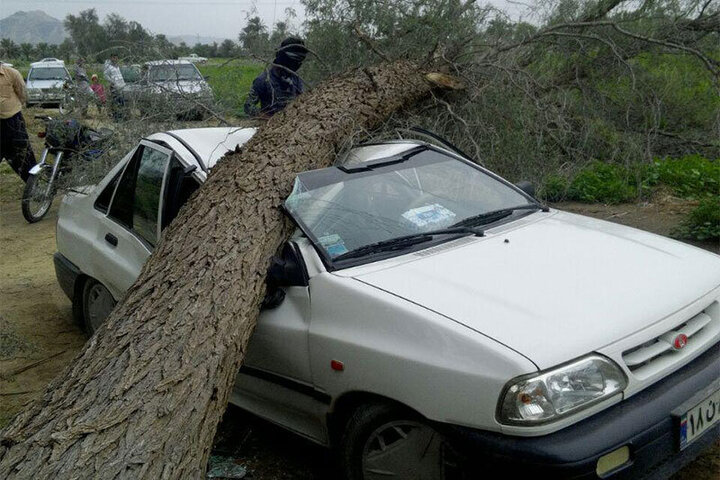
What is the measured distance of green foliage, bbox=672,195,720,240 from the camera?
6.06 meters

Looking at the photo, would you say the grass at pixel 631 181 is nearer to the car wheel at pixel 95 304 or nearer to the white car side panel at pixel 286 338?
the car wheel at pixel 95 304

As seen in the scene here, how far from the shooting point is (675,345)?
Result: 2.86 meters

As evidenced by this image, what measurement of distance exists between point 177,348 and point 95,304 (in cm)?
225

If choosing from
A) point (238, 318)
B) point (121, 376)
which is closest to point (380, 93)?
point (238, 318)

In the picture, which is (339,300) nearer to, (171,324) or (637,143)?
(171,324)

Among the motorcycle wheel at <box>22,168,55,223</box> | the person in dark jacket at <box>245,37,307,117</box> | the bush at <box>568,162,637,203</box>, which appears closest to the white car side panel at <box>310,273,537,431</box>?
the person in dark jacket at <box>245,37,307,117</box>

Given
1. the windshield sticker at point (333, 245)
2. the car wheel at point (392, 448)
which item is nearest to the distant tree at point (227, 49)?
the windshield sticker at point (333, 245)

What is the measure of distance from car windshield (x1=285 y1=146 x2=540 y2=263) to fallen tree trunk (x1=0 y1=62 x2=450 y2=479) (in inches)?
10.2

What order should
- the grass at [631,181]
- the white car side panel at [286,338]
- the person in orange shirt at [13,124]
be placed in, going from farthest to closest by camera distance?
1. the person in orange shirt at [13,124]
2. the grass at [631,181]
3. the white car side panel at [286,338]

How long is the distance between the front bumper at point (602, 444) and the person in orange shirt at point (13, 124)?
26.5 ft

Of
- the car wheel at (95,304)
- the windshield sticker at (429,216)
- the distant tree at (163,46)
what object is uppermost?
the distant tree at (163,46)

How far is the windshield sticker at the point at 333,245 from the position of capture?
3.38 metres

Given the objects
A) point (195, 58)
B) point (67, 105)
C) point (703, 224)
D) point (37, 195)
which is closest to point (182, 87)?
point (195, 58)

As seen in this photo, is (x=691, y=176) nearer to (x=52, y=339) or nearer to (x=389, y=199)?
(x=389, y=199)
